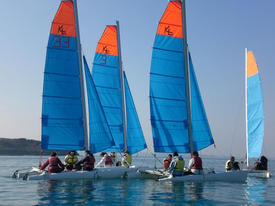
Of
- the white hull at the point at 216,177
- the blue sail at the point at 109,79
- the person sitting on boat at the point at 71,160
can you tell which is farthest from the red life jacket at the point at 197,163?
the blue sail at the point at 109,79

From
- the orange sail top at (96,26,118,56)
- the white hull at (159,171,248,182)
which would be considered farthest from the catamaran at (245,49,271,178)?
the orange sail top at (96,26,118,56)

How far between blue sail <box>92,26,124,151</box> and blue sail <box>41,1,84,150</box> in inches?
227

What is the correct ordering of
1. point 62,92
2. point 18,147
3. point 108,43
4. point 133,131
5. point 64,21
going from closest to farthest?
point 62,92, point 64,21, point 133,131, point 108,43, point 18,147

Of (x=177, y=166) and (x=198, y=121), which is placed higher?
(x=198, y=121)

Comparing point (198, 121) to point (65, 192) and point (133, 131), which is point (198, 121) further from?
point (65, 192)

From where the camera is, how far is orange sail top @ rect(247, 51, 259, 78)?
3116cm

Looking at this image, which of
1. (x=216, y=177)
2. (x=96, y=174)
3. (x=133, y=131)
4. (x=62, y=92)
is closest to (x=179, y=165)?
(x=216, y=177)

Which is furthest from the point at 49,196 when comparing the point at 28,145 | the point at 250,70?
the point at 28,145

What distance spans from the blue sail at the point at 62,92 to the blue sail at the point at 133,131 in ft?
21.1

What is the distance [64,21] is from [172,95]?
28.7 feet

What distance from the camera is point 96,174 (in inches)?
811

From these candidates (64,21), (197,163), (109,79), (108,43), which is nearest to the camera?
(197,163)

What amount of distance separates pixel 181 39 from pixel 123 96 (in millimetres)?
7879

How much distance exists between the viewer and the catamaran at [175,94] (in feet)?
74.3
